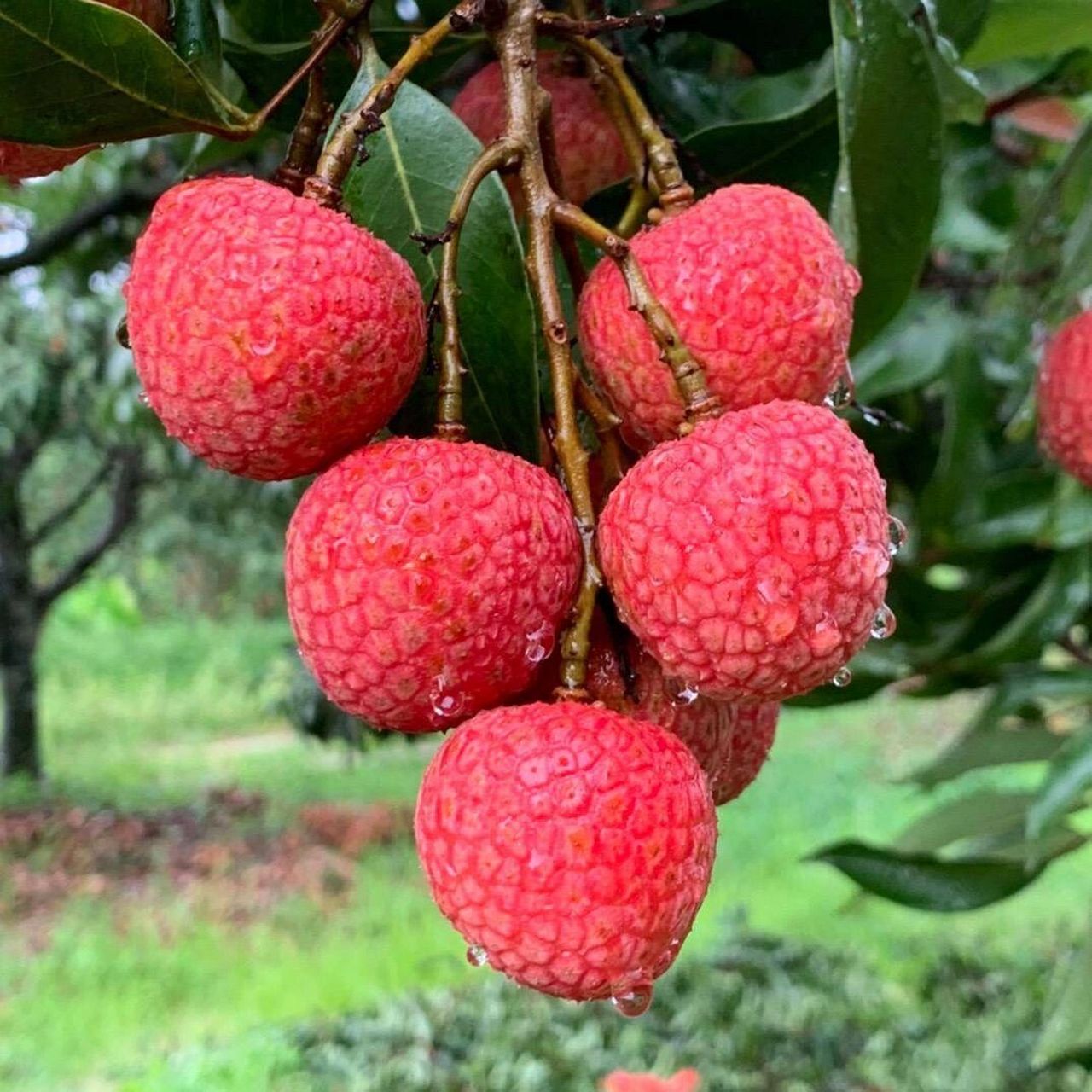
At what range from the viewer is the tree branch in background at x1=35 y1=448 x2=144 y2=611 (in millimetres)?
5877

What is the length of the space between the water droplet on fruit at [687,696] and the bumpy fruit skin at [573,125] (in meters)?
0.31

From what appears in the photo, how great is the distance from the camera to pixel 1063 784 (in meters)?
1.17

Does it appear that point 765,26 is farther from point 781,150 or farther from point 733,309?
point 733,309

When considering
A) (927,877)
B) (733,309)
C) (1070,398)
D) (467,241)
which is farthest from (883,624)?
(927,877)

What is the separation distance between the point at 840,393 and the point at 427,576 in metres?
0.27

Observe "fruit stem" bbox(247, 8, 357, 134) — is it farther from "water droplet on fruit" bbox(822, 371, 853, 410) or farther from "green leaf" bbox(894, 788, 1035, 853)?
"green leaf" bbox(894, 788, 1035, 853)

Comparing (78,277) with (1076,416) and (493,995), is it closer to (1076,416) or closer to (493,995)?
(1076,416)

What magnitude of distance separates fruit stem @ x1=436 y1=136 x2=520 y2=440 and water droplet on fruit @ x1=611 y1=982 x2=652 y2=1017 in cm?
23

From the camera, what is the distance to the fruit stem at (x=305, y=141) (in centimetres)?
55

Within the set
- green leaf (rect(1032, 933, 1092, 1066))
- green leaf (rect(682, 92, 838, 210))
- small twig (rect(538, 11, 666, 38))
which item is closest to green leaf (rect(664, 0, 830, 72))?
green leaf (rect(682, 92, 838, 210))

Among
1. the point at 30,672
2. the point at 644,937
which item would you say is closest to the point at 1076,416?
the point at 644,937

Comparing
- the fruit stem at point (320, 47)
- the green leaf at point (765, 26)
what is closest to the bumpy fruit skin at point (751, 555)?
the fruit stem at point (320, 47)

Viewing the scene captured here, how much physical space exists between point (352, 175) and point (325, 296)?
129mm

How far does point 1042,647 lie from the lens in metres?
1.42
